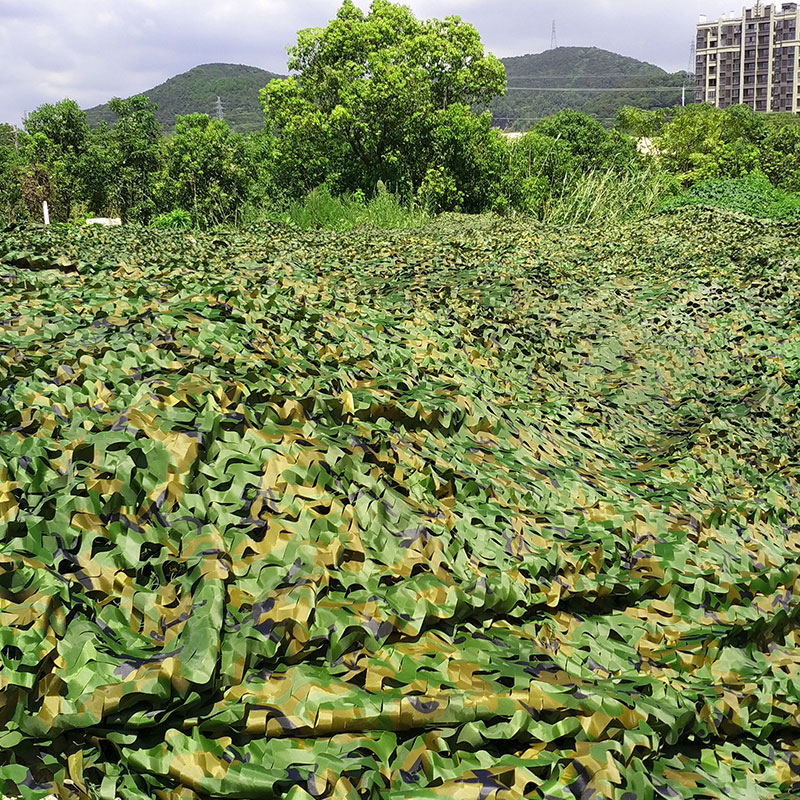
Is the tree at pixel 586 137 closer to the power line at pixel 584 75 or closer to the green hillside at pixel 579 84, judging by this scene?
the green hillside at pixel 579 84

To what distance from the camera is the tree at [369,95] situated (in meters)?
14.6

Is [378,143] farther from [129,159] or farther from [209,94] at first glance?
[209,94]

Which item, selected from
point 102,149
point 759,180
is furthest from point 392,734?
point 102,149

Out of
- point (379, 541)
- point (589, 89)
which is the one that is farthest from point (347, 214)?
point (589, 89)

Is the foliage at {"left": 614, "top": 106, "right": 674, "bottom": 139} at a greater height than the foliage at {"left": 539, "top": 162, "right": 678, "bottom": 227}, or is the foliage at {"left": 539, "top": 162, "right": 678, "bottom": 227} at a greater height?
the foliage at {"left": 614, "top": 106, "right": 674, "bottom": 139}

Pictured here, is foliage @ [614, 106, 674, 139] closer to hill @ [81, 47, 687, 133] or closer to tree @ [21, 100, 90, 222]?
hill @ [81, 47, 687, 133]

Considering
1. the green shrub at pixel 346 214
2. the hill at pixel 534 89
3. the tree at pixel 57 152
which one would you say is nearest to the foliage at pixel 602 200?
the green shrub at pixel 346 214

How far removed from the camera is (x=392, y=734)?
70.1 inches

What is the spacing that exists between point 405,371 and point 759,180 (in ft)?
51.3

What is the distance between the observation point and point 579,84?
106125 mm

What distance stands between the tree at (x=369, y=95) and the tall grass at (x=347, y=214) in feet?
6.73

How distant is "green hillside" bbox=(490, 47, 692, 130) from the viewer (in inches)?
3238

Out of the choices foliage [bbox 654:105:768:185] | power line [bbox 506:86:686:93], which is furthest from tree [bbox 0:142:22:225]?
power line [bbox 506:86:686:93]

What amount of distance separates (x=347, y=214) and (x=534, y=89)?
305 ft
